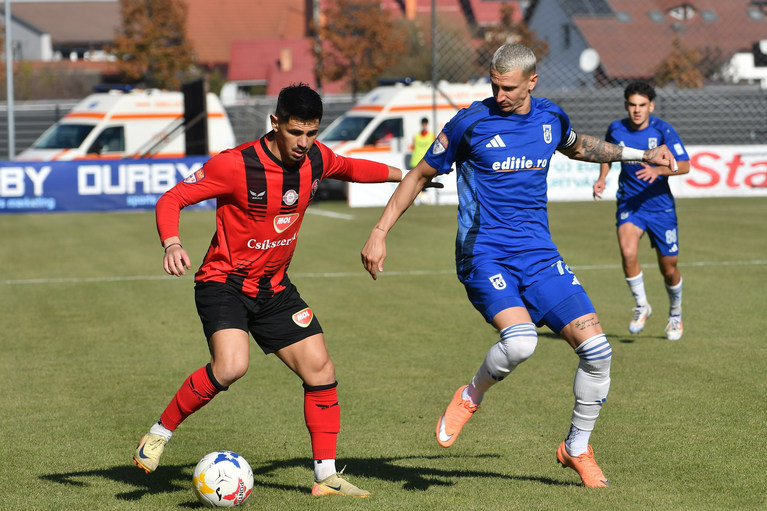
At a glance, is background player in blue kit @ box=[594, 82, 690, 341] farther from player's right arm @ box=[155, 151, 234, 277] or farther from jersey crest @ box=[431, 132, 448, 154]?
player's right arm @ box=[155, 151, 234, 277]

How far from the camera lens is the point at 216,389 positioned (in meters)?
5.11

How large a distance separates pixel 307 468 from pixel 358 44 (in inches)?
1911

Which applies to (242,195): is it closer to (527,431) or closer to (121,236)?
(527,431)

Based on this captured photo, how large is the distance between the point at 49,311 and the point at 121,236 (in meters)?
7.56

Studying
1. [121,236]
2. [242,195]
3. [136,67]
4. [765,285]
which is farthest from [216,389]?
[136,67]

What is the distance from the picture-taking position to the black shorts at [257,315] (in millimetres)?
5066

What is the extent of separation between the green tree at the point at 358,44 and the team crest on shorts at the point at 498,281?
1885 inches

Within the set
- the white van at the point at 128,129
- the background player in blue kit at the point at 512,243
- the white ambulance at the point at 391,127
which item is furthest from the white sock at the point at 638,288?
the white van at the point at 128,129

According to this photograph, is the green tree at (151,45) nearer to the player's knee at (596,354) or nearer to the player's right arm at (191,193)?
the player's right arm at (191,193)

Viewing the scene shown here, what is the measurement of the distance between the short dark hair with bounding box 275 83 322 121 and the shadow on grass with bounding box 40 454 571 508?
1.88 meters

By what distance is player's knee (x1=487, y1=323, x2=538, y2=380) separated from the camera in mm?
5035

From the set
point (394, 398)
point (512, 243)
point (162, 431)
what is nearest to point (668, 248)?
point (394, 398)

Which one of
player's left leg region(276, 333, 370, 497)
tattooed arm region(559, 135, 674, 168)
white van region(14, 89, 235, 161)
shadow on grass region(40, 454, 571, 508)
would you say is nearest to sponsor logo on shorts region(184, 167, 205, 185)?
player's left leg region(276, 333, 370, 497)

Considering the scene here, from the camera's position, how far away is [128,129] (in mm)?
26453
